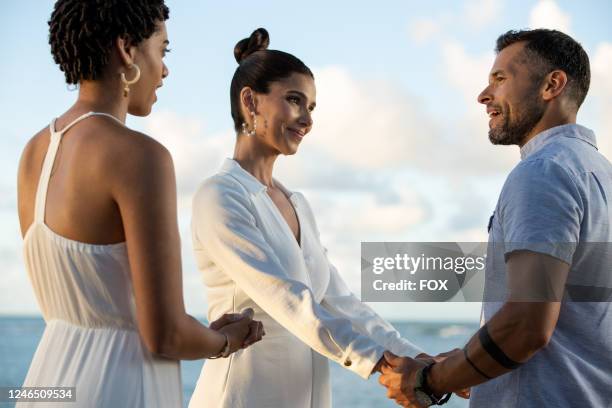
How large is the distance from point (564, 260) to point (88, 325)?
3.90 ft

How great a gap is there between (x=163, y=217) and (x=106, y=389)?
396 mm

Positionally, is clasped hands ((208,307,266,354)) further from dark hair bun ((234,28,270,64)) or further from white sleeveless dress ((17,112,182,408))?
dark hair bun ((234,28,270,64))

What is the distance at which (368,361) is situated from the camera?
268 centimetres

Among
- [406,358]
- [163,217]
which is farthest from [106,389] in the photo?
[406,358]

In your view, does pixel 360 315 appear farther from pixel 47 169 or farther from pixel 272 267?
pixel 47 169

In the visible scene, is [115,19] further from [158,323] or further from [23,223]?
[158,323]

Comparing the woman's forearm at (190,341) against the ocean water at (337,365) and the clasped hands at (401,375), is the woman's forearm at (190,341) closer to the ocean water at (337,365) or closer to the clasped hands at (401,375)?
the clasped hands at (401,375)

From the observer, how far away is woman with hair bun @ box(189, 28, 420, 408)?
2.69m

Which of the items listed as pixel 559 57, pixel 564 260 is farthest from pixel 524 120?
pixel 564 260

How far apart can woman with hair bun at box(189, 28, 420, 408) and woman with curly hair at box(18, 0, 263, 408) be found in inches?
26.9

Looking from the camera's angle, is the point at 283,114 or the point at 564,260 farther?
the point at 283,114

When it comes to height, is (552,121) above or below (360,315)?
above

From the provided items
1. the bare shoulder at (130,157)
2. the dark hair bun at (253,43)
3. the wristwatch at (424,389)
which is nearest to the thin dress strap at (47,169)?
the bare shoulder at (130,157)

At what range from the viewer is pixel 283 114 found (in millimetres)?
3115
